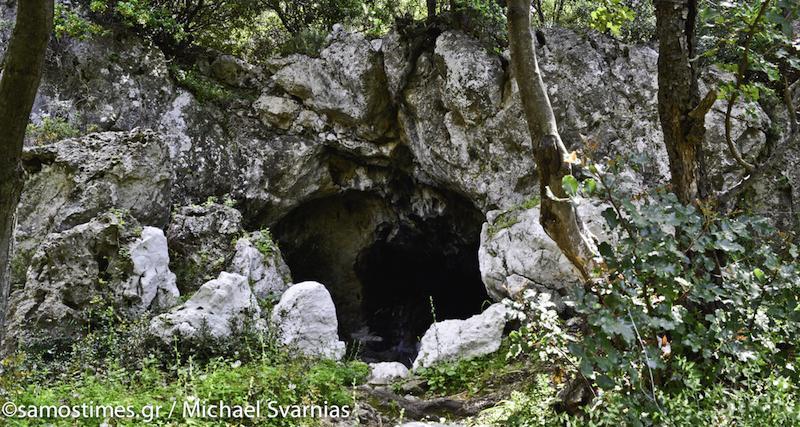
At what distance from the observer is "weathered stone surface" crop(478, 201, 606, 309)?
7371 millimetres

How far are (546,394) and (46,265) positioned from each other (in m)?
5.46

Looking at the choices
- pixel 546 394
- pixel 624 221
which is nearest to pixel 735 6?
pixel 624 221

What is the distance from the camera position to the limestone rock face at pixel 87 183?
721cm

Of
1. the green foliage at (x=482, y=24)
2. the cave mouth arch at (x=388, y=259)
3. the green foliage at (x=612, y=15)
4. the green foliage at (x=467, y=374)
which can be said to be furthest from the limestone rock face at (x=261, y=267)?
the green foliage at (x=612, y=15)

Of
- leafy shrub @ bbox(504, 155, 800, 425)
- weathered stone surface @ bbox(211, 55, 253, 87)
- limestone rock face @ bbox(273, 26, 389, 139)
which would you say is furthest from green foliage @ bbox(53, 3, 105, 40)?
leafy shrub @ bbox(504, 155, 800, 425)

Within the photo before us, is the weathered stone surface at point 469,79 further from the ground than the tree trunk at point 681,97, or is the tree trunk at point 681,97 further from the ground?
the weathered stone surface at point 469,79

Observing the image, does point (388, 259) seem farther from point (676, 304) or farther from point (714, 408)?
point (714, 408)

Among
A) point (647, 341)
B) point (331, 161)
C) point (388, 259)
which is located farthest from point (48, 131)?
point (647, 341)

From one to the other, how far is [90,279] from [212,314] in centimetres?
154

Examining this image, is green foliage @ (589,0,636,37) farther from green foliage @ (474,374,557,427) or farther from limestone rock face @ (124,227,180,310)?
limestone rock face @ (124,227,180,310)

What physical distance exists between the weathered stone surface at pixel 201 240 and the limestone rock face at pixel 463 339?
310cm

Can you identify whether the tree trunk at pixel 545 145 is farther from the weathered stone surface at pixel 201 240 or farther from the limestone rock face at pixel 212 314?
the weathered stone surface at pixel 201 240

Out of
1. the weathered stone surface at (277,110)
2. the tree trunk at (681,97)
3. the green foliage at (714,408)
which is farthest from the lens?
the weathered stone surface at (277,110)

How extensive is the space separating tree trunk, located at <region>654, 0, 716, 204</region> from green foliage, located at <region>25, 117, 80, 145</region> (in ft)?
26.3
